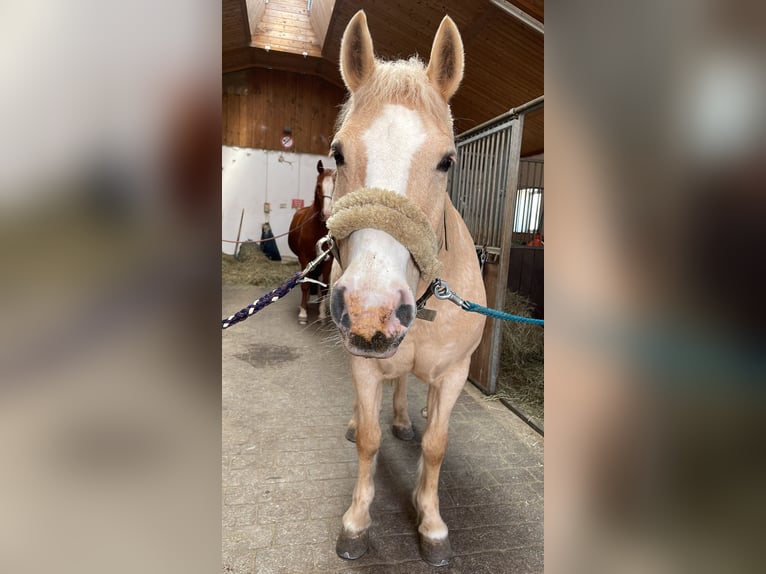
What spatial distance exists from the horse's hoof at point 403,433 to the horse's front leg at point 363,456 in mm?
919

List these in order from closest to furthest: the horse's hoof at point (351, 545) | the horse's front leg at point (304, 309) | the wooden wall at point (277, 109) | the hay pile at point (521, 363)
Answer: the horse's hoof at point (351, 545) → the hay pile at point (521, 363) → the horse's front leg at point (304, 309) → the wooden wall at point (277, 109)

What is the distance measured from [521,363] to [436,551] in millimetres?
2842

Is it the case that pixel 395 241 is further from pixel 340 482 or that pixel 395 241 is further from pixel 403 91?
pixel 340 482

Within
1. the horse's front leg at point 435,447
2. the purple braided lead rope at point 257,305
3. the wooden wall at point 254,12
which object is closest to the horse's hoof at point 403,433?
the horse's front leg at point 435,447

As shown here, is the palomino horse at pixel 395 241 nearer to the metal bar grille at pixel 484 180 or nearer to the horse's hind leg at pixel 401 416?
the horse's hind leg at pixel 401 416

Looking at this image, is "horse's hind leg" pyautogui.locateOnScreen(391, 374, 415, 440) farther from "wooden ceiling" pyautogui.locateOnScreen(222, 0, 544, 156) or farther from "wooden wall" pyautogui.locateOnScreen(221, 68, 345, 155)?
"wooden wall" pyautogui.locateOnScreen(221, 68, 345, 155)

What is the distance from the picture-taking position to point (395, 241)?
3.67ft

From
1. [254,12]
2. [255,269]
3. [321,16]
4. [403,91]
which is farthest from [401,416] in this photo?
[254,12]

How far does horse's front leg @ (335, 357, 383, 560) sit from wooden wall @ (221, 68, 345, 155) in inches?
426

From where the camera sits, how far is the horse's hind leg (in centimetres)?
279

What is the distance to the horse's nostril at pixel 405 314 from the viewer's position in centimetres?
103
